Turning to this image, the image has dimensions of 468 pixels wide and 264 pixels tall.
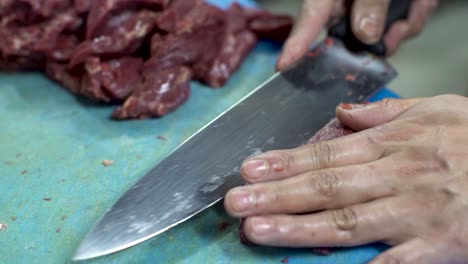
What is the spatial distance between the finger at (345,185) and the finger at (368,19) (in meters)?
1.16

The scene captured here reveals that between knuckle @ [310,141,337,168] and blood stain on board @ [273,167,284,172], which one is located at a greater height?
knuckle @ [310,141,337,168]

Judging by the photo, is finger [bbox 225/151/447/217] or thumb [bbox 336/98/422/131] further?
thumb [bbox 336/98/422/131]

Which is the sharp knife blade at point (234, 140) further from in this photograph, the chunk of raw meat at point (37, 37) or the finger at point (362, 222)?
the chunk of raw meat at point (37, 37)

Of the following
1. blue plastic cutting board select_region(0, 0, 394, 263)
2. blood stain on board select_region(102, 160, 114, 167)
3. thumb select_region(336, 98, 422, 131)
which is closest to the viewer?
blue plastic cutting board select_region(0, 0, 394, 263)

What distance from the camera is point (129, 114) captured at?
8.07ft

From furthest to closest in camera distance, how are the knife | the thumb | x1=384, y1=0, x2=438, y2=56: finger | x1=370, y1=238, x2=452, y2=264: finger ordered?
x1=384, y1=0, x2=438, y2=56: finger, the thumb, the knife, x1=370, y1=238, x2=452, y2=264: finger

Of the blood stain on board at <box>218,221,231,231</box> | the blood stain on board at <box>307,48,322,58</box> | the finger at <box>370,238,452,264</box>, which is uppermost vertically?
the blood stain on board at <box>307,48,322,58</box>

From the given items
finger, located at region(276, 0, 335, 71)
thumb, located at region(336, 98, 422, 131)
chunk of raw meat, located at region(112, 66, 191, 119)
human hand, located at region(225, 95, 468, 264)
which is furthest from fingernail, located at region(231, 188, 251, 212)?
finger, located at region(276, 0, 335, 71)

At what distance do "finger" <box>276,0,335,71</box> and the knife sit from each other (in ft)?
0.27

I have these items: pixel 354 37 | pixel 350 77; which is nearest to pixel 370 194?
pixel 350 77

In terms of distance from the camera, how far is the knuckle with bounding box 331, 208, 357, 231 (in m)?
1.62

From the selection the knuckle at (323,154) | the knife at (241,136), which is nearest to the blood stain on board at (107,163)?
the knife at (241,136)

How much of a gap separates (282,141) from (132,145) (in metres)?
0.80

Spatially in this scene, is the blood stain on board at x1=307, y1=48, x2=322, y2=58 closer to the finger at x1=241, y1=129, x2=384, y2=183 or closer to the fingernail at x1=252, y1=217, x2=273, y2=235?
the finger at x1=241, y1=129, x2=384, y2=183
